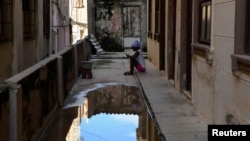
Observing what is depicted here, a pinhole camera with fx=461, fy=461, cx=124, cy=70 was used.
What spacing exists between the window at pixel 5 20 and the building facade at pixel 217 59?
13.5 ft

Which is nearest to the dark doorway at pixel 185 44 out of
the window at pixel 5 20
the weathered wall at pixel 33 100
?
the weathered wall at pixel 33 100

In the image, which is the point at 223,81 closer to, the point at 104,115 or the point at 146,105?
the point at 104,115

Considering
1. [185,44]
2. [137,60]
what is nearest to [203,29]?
[185,44]

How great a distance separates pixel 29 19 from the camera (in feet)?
46.4

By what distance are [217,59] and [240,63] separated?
120cm

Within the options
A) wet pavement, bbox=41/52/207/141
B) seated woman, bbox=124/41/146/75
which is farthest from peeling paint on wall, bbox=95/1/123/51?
seated woman, bbox=124/41/146/75

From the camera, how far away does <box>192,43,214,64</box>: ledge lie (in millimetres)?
7484

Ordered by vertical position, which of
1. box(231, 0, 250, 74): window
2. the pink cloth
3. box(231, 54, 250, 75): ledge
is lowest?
the pink cloth

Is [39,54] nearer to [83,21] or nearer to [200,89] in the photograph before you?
[200,89]

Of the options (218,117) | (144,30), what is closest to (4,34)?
(218,117)

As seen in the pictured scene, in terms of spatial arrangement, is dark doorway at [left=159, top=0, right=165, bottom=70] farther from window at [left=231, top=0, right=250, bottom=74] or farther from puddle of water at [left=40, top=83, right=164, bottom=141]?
window at [left=231, top=0, right=250, bottom=74]

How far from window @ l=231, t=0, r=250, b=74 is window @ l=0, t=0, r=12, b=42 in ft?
19.7

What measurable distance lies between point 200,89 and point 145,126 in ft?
4.01

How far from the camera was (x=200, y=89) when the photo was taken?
8.51 m
